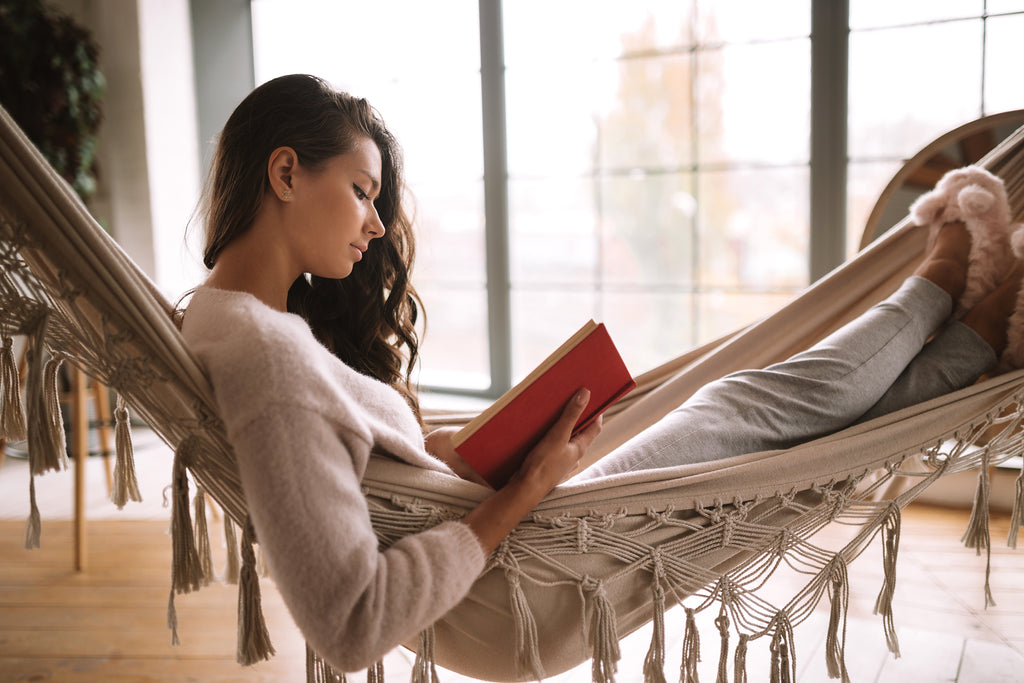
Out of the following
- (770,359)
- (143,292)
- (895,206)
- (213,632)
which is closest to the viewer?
(143,292)

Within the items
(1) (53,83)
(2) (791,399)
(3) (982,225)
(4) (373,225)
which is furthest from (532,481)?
(1) (53,83)

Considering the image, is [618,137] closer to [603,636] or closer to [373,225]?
[373,225]

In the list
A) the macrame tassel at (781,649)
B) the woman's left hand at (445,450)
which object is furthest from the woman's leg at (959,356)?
the woman's left hand at (445,450)

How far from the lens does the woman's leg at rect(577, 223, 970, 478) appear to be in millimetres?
1174

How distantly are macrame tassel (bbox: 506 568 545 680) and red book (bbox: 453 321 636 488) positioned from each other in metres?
0.13

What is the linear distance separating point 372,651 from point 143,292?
1.57 ft

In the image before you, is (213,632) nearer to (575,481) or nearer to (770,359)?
(575,481)

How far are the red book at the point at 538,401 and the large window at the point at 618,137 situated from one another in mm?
1925

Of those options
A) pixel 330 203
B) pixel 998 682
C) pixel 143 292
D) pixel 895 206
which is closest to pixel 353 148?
pixel 330 203

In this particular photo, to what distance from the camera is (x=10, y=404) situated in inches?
42.7

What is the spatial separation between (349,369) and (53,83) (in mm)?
2960

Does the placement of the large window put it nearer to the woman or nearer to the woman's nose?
the woman

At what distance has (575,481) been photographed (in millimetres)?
1059

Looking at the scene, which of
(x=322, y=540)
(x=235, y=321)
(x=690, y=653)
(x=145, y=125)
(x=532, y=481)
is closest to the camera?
(x=322, y=540)
